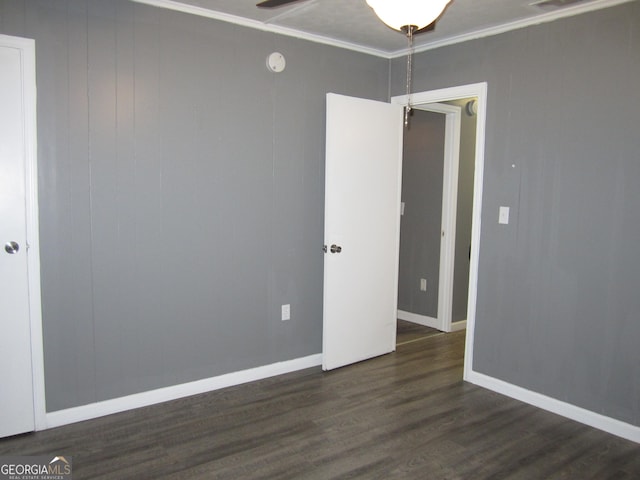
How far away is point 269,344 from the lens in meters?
3.70

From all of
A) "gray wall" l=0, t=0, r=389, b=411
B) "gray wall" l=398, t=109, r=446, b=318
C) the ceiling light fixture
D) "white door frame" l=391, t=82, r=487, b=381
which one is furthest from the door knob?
"gray wall" l=398, t=109, r=446, b=318

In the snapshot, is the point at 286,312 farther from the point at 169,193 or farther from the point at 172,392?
the point at 169,193

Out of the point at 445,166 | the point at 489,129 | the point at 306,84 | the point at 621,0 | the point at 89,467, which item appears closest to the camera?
the point at 89,467

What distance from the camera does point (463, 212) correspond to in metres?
4.93

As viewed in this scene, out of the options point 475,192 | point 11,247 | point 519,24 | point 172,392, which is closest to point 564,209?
point 475,192

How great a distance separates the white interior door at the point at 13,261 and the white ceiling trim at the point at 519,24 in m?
2.75

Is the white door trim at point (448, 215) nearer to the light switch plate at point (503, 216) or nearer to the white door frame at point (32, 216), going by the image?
the light switch plate at point (503, 216)

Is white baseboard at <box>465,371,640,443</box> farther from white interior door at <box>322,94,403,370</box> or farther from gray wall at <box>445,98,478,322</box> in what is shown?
gray wall at <box>445,98,478,322</box>

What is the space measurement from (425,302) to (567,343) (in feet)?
6.57

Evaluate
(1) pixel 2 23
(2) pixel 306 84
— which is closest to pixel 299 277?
(2) pixel 306 84

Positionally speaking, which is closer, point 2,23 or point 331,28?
point 2,23

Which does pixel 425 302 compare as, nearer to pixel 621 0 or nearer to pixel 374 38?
pixel 374 38

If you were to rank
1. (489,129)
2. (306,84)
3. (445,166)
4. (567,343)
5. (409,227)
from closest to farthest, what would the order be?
(567,343), (489,129), (306,84), (445,166), (409,227)

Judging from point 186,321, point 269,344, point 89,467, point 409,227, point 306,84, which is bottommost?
point 89,467
